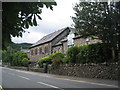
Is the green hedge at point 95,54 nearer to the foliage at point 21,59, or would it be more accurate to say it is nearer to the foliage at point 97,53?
the foliage at point 97,53

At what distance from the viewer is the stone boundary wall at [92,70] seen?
1919 cm

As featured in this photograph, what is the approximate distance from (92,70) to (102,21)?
6812 mm

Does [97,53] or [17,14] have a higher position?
[17,14]

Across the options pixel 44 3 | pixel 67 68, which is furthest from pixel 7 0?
pixel 67 68

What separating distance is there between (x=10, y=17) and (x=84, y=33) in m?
18.4

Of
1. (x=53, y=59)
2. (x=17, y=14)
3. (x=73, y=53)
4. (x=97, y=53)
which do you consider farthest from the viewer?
(x=53, y=59)

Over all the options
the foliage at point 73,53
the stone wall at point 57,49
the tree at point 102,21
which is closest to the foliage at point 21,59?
the stone wall at point 57,49

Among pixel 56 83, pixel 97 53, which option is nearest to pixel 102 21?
pixel 97 53

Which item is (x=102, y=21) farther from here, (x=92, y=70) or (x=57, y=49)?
(x=57, y=49)

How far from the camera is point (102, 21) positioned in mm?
18859

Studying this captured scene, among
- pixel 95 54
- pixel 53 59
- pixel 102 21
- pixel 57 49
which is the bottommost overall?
pixel 53 59

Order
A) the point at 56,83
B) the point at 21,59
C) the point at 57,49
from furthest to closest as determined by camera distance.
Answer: the point at 21,59
the point at 57,49
the point at 56,83

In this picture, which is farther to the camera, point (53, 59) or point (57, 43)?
point (57, 43)

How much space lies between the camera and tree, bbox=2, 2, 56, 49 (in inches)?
97.3
